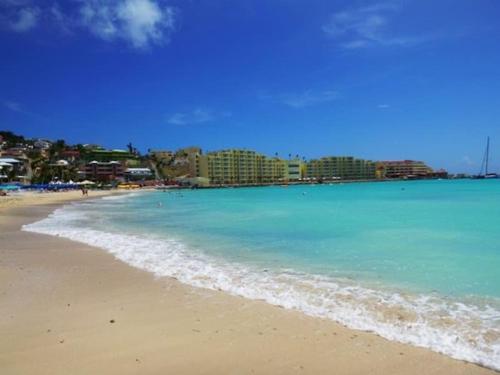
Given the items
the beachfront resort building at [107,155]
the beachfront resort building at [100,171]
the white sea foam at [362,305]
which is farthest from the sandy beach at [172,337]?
the beachfront resort building at [107,155]

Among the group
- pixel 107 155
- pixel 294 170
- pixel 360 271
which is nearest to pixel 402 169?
pixel 294 170

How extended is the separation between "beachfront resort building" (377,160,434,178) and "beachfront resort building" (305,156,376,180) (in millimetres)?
12734

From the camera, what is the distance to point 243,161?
146 meters

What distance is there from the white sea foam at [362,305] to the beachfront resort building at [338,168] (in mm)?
157638

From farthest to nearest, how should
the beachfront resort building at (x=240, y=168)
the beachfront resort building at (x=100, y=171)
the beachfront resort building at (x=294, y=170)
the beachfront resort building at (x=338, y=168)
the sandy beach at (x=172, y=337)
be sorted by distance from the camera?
the beachfront resort building at (x=338, y=168) < the beachfront resort building at (x=294, y=170) < the beachfront resort building at (x=240, y=168) < the beachfront resort building at (x=100, y=171) < the sandy beach at (x=172, y=337)

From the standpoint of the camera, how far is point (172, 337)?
16.1ft

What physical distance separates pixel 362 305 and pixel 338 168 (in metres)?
167

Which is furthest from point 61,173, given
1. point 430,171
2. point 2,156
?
point 430,171

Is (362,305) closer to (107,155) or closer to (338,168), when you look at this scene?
(107,155)

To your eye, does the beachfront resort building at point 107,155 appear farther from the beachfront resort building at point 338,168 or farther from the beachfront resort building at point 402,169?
the beachfront resort building at point 402,169

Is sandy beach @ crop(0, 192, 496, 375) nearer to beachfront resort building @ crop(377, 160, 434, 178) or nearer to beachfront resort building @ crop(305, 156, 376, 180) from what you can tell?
beachfront resort building @ crop(305, 156, 376, 180)

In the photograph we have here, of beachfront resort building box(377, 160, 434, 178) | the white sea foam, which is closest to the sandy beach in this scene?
the white sea foam

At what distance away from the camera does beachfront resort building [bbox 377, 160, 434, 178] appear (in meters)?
185

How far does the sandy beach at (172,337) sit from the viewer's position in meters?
4.09
